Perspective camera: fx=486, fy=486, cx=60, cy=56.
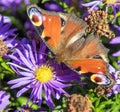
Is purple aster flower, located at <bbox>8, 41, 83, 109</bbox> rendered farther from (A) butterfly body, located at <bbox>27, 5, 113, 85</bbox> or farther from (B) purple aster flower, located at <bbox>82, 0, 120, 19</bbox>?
(B) purple aster flower, located at <bbox>82, 0, 120, 19</bbox>

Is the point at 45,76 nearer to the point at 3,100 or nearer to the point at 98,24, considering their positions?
the point at 3,100

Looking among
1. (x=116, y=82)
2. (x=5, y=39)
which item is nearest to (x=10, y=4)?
(x=5, y=39)

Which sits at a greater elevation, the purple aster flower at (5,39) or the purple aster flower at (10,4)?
the purple aster flower at (10,4)

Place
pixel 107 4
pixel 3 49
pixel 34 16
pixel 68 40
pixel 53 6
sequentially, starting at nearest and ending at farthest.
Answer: pixel 34 16 → pixel 68 40 → pixel 3 49 → pixel 107 4 → pixel 53 6

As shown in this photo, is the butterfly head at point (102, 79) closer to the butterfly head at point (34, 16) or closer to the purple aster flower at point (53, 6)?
the butterfly head at point (34, 16)

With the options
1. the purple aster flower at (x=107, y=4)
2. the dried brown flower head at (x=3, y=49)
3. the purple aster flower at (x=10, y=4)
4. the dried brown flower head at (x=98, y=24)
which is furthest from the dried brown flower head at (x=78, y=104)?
the purple aster flower at (x=10, y=4)

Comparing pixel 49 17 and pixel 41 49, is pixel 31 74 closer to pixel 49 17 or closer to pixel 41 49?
pixel 41 49
